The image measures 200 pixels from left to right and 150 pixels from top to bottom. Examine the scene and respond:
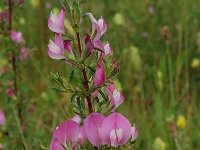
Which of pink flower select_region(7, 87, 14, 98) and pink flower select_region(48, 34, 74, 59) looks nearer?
pink flower select_region(48, 34, 74, 59)

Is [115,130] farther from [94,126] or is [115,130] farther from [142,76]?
[142,76]

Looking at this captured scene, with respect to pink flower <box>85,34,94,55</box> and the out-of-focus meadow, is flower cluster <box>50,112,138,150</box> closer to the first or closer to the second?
pink flower <box>85,34,94,55</box>

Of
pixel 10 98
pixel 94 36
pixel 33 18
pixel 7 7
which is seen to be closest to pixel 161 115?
pixel 10 98

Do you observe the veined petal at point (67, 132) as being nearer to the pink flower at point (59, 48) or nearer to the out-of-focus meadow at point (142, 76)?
the pink flower at point (59, 48)

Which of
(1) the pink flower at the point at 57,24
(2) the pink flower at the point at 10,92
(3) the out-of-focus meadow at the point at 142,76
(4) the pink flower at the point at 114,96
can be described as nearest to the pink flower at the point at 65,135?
(4) the pink flower at the point at 114,96

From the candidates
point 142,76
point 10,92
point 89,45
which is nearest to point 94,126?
point 89,45

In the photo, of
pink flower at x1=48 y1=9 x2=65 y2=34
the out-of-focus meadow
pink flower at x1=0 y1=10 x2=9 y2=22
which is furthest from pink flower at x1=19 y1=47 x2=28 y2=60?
pink flower at x1=48 y1=9 x2=65 y2=34
